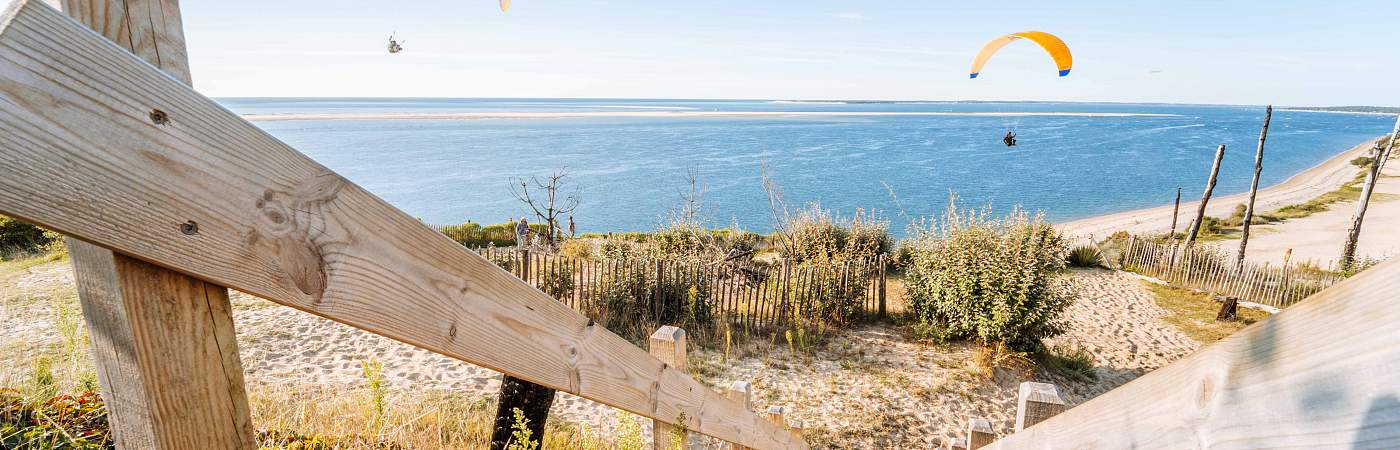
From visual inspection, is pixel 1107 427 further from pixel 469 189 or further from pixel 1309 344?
pixel 469 189

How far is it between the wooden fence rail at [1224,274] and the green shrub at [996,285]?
833 centimetres

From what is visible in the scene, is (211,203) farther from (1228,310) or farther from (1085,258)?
(1085,258)

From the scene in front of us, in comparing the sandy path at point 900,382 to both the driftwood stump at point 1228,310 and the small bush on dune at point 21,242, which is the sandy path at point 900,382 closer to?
the driftwood stump at point 1228,310

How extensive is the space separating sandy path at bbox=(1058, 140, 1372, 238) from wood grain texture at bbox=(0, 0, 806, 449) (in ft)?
89.6

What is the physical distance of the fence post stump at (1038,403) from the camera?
1.36 meters

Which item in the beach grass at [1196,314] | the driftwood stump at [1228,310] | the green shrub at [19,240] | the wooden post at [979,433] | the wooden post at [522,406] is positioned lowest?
the beach grass at [1196,314]

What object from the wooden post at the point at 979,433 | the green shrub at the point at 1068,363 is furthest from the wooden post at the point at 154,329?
the green shrub at the point at 1068,363

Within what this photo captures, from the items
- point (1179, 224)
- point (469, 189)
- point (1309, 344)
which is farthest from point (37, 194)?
point (469, 189)

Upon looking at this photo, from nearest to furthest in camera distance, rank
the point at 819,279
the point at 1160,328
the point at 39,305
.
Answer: the point at 39,305, the point at 819,279, the point at 1160,328

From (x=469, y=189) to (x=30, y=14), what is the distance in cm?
4796

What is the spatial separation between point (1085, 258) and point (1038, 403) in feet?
58.1

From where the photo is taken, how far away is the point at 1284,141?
8700cm

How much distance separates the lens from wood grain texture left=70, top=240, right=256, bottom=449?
0.59 meters

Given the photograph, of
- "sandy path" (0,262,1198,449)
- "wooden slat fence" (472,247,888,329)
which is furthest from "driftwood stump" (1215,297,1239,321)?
"wooden slat fence" (472,247,888,329)
